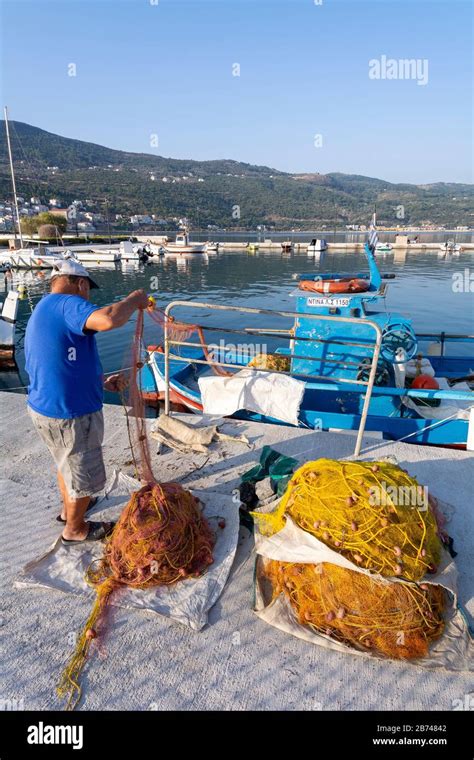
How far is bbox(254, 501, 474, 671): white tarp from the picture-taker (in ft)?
8.55

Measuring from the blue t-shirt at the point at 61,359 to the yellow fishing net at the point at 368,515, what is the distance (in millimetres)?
1819

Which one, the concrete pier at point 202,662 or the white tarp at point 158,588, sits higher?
the white tarp at point 158,588

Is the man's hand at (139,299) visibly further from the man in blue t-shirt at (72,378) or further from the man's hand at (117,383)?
the man's hand at (117,383)

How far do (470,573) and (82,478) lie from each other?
3246 millimetres

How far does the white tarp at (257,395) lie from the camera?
6.17 meters

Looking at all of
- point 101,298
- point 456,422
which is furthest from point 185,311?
point 456,422

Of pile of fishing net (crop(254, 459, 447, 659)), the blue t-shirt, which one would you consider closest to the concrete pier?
pile of fishing net (crop(254, 459, 447, 659))

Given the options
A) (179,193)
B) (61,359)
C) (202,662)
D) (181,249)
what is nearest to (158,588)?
(202,662)

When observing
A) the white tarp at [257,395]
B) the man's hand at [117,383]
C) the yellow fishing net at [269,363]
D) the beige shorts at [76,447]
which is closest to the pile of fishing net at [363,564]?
the beige shorts at [76,447]

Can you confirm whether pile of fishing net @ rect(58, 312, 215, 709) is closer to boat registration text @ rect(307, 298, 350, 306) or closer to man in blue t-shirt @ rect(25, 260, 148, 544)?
man in blue t-shirt @ rect(25, 260, 148, 544)

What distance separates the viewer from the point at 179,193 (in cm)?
15300

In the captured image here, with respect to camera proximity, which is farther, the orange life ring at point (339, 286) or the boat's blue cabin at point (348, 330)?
the orange life ring at point (339, 286)

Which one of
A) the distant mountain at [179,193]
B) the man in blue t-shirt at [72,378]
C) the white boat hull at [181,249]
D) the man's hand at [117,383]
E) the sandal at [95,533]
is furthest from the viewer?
the distant mountain at [179,193]

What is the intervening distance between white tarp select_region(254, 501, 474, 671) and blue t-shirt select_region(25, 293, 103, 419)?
1.80m
